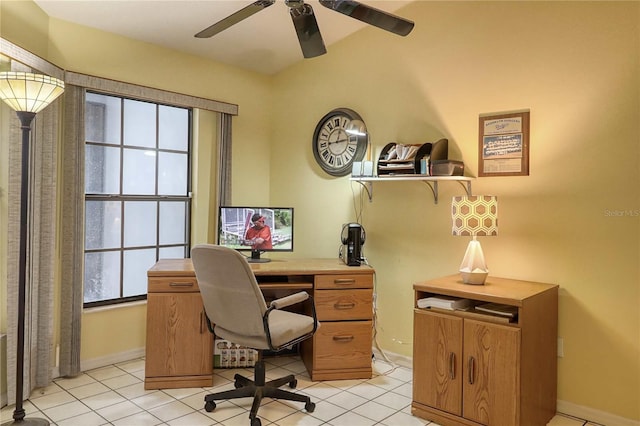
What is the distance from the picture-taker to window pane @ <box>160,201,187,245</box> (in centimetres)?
380

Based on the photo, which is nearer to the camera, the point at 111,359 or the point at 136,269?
the point at 111,359

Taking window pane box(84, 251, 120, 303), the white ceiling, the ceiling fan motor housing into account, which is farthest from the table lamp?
window pane box(84, 251, 120, 303)

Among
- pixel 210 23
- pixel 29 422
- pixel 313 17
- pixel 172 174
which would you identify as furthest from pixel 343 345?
pixel 210 23

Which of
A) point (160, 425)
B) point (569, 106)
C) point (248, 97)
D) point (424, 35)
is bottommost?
point (160, 425)

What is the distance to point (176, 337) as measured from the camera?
3008 mm

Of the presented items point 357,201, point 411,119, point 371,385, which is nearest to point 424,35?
point 411,119

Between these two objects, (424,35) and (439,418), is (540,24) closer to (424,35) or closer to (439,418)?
(424,35)

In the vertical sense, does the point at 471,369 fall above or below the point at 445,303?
below

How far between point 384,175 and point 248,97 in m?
1.70

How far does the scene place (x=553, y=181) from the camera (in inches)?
110

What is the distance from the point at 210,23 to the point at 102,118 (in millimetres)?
1068

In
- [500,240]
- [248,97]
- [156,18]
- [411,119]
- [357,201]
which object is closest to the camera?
[500,240]

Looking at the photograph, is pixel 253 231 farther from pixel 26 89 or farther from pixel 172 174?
pixel 26 89

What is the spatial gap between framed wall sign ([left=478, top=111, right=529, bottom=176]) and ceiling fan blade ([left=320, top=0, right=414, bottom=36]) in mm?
968
